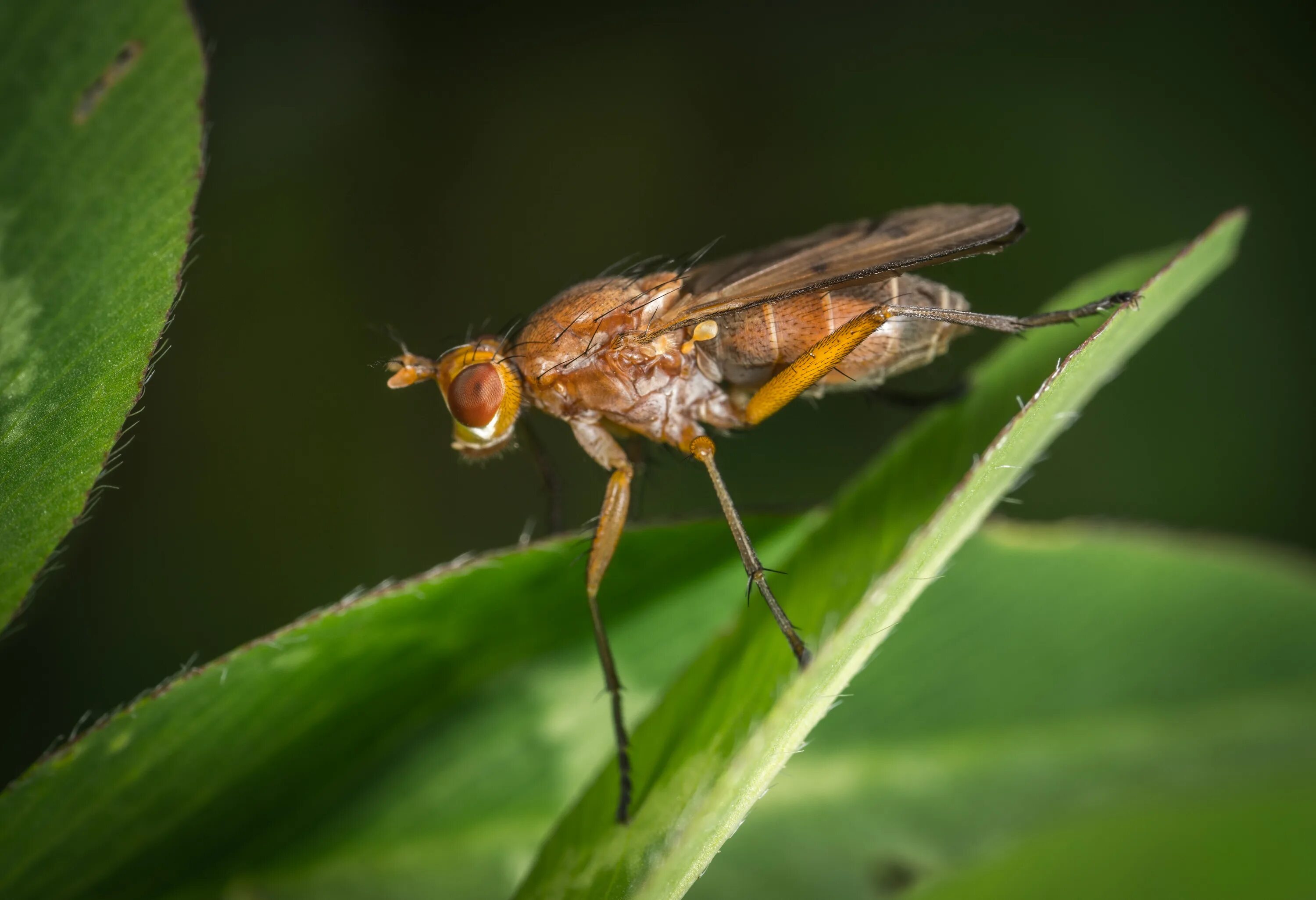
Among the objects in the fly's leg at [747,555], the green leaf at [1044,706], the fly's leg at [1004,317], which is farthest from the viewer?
the fly's leg at [1004,317]

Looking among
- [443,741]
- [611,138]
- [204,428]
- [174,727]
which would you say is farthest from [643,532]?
[611,138]

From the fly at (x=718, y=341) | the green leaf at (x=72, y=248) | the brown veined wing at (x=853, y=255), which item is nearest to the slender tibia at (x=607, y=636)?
the fly at (x=718, y=341)

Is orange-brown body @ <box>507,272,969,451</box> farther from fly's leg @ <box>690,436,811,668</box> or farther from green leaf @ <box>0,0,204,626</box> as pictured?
green leaf @ <box>0,0,204,626</box>

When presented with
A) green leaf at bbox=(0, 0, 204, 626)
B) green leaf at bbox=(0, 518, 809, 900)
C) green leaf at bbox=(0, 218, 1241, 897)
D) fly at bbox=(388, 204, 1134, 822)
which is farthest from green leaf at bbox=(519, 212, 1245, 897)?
green leaf at bbox=(0, 0, 204, 626)

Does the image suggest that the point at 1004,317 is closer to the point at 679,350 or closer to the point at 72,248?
the point at 679,350

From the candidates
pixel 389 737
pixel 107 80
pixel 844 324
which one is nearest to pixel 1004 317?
pixel 844 324

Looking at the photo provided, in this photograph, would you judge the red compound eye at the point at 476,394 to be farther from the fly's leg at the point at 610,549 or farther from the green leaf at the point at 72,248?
the green leaf at the point at 72,248
